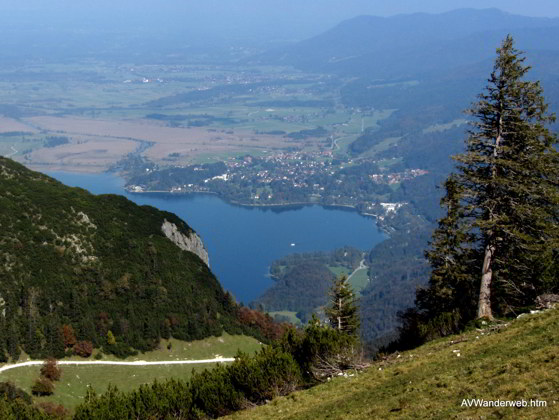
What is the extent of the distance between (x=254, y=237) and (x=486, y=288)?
481 ft

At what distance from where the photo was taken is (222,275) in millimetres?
144125

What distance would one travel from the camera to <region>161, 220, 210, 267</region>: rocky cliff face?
61594 mm

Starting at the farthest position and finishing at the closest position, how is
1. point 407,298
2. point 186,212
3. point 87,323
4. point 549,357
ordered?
point 186,212, point 407,298, point 87,323, point 549,357

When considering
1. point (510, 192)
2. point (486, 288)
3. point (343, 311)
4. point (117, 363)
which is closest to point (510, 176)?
point (510, 192)

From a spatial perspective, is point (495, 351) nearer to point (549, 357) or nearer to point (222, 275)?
point (549, 357)

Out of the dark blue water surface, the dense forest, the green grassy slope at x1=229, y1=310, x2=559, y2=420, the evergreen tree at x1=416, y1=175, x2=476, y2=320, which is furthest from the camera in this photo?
the dark blue water surface

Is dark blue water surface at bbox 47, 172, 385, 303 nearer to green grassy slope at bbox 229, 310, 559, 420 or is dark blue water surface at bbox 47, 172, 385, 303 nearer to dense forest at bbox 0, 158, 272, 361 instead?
dense forest at bbox 0, 158, 272, 361

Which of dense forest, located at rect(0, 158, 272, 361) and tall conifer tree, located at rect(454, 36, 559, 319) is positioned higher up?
tall conifer tree, located at rect(454, 36, 559, 319)

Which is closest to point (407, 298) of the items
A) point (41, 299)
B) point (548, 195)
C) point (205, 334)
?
point (205, 334)

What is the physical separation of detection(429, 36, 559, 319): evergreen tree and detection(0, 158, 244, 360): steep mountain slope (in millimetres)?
25459

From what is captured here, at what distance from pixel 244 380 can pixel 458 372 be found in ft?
31.5

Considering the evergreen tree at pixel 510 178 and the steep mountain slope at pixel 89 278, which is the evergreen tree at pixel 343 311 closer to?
the evergreen tree at pixel 510 178

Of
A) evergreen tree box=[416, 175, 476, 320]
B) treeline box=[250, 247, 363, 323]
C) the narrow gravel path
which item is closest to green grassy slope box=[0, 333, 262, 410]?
the narrow gravel path

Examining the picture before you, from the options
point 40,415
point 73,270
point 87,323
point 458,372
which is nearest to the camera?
point 458,372
